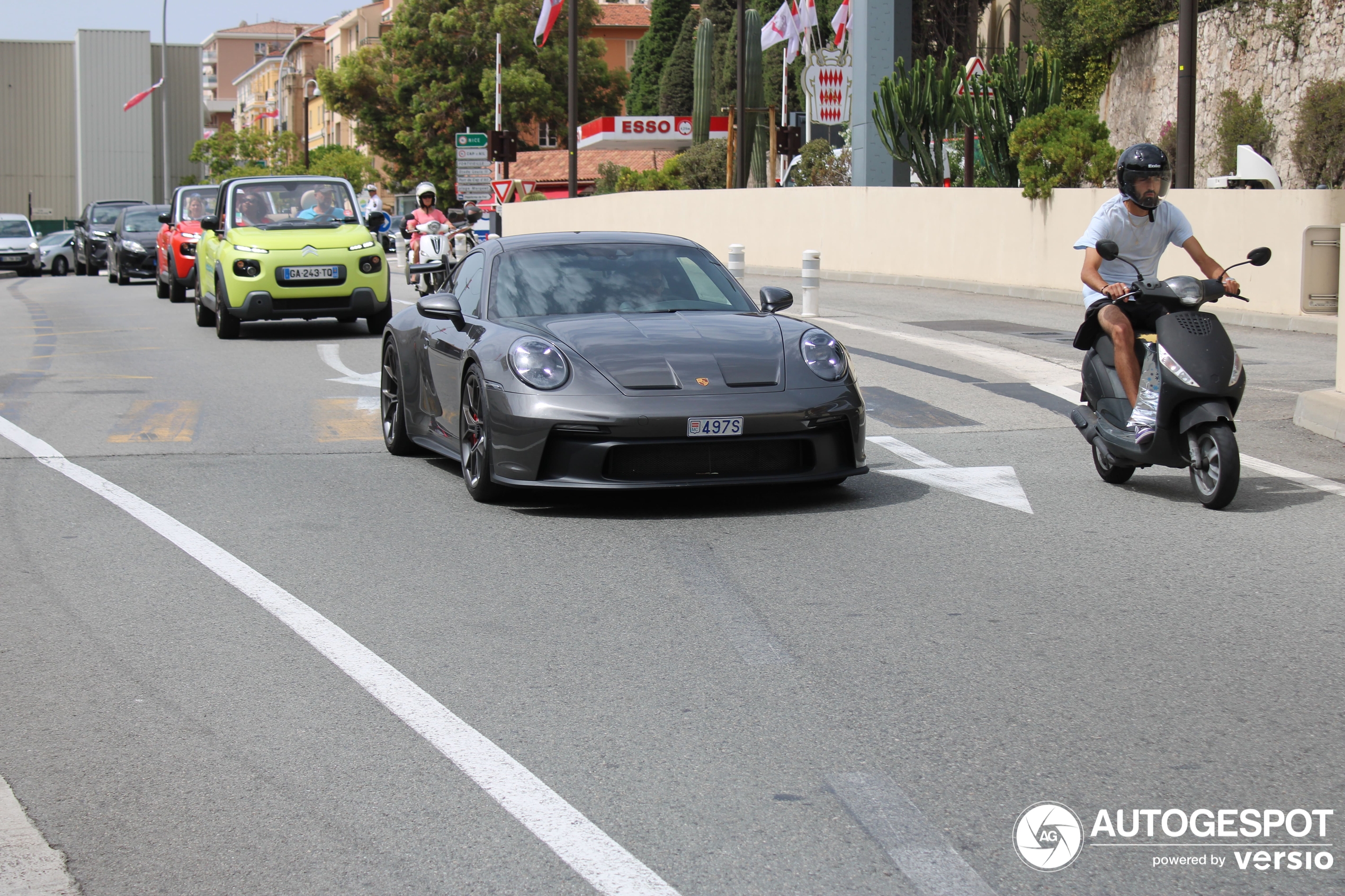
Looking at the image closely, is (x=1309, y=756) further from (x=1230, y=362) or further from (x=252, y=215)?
(x=252, y=215)

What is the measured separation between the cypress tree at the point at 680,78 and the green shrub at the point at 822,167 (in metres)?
37.7

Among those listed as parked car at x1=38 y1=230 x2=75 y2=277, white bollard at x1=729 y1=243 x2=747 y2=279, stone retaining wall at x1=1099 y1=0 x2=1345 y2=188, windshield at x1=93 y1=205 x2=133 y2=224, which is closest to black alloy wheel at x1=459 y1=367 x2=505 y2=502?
white bollard at x1=729 y1=243 x2=747 y2=279

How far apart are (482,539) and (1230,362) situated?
350 cm

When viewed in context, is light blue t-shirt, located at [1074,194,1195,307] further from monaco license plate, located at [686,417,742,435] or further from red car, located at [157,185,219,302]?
red car, located at [157,185,219,302]

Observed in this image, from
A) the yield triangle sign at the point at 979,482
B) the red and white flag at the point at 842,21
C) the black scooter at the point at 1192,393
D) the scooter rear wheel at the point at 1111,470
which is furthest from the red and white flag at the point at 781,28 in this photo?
the black scooter at the point at 1192,393

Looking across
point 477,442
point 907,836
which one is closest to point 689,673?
point 907,836

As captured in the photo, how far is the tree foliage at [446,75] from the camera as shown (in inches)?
3164

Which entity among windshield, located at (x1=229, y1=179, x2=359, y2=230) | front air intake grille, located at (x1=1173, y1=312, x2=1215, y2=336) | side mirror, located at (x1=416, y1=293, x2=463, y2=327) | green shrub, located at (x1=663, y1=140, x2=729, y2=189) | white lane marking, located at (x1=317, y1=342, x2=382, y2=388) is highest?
green shrub, located at (x1=663, y1=140, x2=729, y2=189)

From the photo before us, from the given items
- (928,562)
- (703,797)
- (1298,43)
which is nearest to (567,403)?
(928,562)

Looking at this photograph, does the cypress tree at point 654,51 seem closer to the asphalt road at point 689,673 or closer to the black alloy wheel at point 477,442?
the black alloy wheel at point 477,442

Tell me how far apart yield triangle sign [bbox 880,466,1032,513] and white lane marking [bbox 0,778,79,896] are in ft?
16.5

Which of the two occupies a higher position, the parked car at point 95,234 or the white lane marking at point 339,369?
the parked car at point 95,234

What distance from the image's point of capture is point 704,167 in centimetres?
5806

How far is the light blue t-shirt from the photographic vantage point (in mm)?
8062
